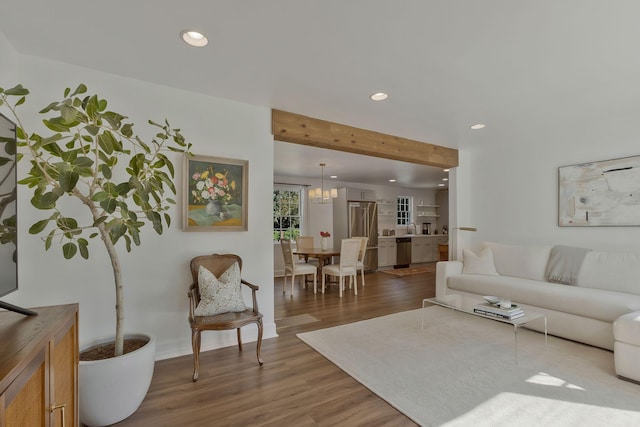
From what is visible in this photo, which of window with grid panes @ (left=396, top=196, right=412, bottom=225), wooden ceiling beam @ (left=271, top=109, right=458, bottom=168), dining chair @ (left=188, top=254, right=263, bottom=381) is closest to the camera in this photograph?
dining chair @ (left=188, top=254, right=263, bottom=381)

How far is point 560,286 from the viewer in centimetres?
330

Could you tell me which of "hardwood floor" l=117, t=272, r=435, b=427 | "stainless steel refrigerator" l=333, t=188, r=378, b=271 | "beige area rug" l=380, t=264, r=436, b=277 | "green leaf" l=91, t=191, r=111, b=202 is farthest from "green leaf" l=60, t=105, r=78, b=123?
"beige area rug" l=380, t=264, r=436, b=277

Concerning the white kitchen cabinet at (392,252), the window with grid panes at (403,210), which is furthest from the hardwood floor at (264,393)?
the window with grid panes at (403,210)

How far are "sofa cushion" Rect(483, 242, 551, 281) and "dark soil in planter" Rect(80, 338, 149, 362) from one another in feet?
13.9

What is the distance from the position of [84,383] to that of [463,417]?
222 cm

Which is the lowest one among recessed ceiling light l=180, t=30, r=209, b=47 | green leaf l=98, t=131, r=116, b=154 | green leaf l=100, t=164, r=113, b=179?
green leaf l=100, t=164, r=113, b=179

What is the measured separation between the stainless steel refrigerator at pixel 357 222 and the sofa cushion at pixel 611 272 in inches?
176

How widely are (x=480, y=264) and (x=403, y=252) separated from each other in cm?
418

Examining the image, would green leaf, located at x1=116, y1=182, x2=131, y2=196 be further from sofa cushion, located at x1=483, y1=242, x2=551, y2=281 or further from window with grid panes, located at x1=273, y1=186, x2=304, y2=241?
window with grid panes, located at x1=273, y1=186, x2=304, y2=241

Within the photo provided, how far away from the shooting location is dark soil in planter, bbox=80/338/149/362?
1.87 metres

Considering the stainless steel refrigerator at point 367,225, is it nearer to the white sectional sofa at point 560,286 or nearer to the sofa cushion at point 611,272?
the white sectional sofa at point 560,286

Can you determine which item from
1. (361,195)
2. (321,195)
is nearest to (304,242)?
(321,195)

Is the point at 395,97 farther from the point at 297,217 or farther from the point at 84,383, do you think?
the point at 297,217

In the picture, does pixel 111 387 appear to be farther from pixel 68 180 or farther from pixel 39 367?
pixel 68 180
